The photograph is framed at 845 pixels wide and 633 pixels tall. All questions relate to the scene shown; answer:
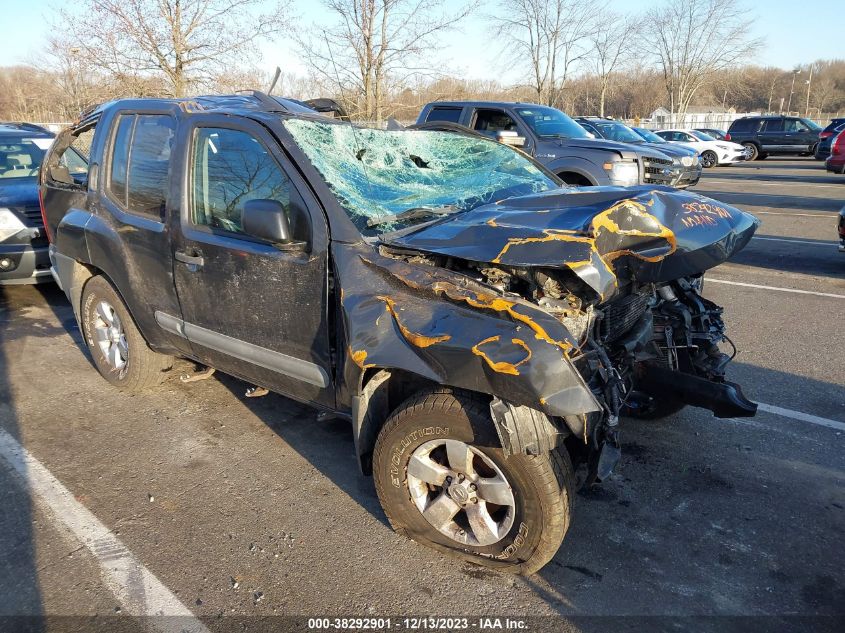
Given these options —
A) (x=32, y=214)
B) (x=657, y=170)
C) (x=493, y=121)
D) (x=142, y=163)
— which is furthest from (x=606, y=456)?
(x=657, y=170)

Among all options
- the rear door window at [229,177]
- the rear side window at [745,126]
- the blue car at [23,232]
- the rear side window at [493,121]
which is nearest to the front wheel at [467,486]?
the rear door window at [229,177]

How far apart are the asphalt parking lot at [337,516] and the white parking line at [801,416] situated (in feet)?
→ 0.06

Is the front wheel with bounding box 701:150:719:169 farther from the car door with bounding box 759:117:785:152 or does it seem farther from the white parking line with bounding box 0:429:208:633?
the white parking line with bounding box 0:429:208:633

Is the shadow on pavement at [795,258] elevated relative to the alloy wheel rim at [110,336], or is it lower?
lower

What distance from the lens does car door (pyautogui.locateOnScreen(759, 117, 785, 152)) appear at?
1109 inches

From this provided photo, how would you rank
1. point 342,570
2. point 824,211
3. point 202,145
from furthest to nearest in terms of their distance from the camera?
1. point 824,211
2. point 202,145
3. point 342,570

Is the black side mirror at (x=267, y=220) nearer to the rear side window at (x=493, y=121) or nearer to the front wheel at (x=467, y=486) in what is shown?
the front wheel at (x=467, y=486)

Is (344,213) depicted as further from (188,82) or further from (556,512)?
(188,82)

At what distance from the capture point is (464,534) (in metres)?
2.78

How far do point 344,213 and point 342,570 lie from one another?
63.3 inches

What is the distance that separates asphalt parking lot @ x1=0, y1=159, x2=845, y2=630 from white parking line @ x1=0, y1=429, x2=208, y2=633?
0.01 meters

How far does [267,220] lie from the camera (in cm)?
288

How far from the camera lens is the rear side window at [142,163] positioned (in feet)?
12.2

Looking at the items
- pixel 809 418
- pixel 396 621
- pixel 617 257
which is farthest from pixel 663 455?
pixel 396 621
